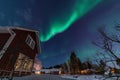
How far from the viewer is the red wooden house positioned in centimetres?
1429

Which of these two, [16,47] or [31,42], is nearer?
[16,47]

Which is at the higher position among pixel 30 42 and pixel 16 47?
pixel 30 42

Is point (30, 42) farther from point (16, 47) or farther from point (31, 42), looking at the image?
point (16, 47)

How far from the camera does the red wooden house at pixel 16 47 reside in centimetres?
1429

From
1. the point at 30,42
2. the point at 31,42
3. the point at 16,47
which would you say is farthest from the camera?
the point at 31,42

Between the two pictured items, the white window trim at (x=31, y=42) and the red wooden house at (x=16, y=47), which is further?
the white window trim at (x=31, y=42)

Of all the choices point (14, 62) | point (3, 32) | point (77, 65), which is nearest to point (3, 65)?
point (14, 62)

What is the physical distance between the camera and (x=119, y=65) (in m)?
4.21

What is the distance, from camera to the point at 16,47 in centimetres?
1562

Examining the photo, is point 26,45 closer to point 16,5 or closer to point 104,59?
point 104,59

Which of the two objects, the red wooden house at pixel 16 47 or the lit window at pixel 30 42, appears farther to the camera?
the lit window at pixel 30 42

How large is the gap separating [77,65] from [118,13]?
64.4m

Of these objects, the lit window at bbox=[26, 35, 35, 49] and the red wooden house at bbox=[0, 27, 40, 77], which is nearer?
the red wooden house at bbox=[0, 27, 40, 77]

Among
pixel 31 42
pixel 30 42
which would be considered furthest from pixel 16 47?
pixel 31 42
